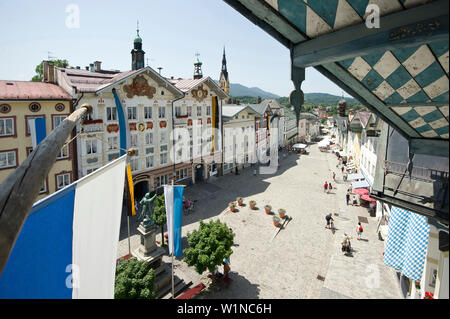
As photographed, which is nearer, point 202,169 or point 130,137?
point 130,137

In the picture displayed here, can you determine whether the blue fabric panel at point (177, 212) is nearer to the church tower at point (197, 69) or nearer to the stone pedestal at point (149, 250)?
the stone pedestal at point (149, 250)

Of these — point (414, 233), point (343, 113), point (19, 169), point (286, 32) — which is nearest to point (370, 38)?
point (286, 32)

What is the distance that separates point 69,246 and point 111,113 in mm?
19461

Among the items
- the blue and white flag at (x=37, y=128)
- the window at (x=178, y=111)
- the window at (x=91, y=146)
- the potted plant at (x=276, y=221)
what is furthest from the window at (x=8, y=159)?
the potted plant at (x=276, y=221)

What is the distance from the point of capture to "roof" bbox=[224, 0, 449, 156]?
2164 millimetres

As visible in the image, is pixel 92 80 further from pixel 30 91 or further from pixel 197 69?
pixel 197 69

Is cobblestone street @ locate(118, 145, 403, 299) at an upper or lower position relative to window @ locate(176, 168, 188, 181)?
lower

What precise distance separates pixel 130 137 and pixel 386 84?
2176 centimetres

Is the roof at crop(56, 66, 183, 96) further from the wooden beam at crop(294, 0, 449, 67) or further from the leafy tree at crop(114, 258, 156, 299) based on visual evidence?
the wooden beam at crop(294, 0, 449, 67)

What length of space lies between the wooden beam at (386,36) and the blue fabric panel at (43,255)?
4706mm

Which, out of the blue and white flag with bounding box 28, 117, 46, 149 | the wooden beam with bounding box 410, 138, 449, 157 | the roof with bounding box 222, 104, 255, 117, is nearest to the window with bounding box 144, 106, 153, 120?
the blue and white flag with bounding box 28, 117, 46, 149

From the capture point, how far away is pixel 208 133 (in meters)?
31.3

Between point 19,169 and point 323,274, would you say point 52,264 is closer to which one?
point 19,169

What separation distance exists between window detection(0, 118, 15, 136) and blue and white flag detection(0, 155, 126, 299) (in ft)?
56.2
